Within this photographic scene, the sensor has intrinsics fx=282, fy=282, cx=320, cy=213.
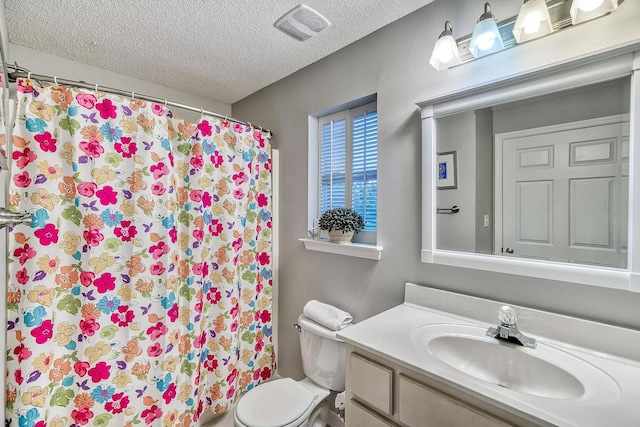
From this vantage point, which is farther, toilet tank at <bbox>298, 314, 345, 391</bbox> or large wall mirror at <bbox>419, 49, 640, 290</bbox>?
toilet tank at <bbox>298, 314, 345, 391</bbox>

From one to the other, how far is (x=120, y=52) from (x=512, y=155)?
89.1 inches

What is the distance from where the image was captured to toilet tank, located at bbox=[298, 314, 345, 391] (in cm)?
153

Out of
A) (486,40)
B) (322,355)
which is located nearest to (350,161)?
(486,40)

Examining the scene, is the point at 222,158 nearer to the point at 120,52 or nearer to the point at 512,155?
the point at 120,52

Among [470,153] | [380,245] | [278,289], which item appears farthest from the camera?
[278,289]

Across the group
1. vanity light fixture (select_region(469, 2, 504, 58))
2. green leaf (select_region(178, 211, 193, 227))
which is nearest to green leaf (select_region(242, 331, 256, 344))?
green leaf (select_region(178, 211, 193, 227))

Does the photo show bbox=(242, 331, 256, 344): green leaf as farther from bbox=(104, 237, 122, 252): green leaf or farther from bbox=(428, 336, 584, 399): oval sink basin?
bbox=(428, 336, 584, 399): oval sink basin

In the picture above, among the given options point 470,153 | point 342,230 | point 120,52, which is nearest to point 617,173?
point 470,153

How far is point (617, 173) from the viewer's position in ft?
3.02

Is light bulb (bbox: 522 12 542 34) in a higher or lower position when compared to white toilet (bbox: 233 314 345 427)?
higher

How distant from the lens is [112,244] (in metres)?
1.40

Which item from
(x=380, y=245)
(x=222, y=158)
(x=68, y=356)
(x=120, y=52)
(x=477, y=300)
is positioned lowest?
(x=68, y=356)

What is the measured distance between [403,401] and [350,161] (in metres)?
1.31

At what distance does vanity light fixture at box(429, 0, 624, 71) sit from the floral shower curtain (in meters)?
1.31
